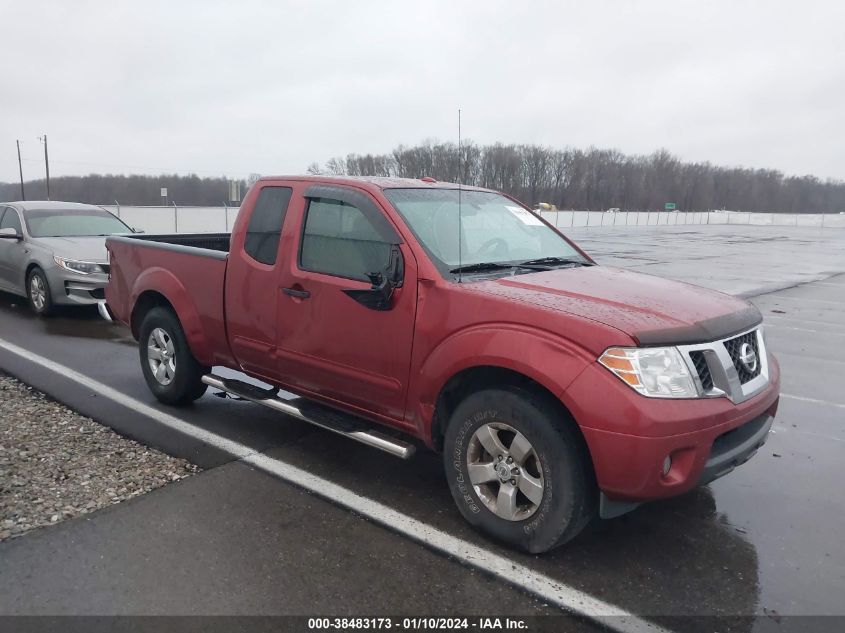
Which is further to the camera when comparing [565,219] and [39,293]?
[565,219]

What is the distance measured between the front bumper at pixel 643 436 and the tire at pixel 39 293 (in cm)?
859

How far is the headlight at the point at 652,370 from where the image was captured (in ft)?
9.57

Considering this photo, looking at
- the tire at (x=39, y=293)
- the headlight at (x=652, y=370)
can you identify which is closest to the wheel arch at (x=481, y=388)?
the headlight at (x=652, y=370)

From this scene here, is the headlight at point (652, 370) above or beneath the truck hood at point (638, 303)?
beneath

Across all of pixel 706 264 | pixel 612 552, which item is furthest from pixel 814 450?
pixel 706 264

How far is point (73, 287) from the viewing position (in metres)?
9.07

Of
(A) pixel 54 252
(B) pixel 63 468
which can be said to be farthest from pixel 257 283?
(A) pixel 54 252

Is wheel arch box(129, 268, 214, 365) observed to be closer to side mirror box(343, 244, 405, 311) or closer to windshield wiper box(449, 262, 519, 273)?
side mirror box(343, 244, 405, 311)

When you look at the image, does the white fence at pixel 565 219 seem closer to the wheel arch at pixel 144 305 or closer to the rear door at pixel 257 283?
the wheel arch at pixel 144 305

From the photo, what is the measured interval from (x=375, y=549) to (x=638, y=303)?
1.84 metres

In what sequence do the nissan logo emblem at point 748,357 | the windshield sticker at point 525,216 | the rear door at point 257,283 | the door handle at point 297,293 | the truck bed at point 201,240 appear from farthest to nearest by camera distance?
the truck bed at point 201,240
the windshield sticker at point 525,216
the rear door at point 257,283
the door handle at point 297,293
the nissan logo emblem at point 748,357

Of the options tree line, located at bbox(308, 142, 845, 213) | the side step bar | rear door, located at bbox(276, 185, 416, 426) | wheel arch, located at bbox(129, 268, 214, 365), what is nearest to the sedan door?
wheel arch, located at bbox(129, 268, 214, 365)

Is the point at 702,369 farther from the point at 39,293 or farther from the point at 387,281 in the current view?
the point at 39,293

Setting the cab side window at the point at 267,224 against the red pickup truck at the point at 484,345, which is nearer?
the red pickup truck at the point at 484,345
